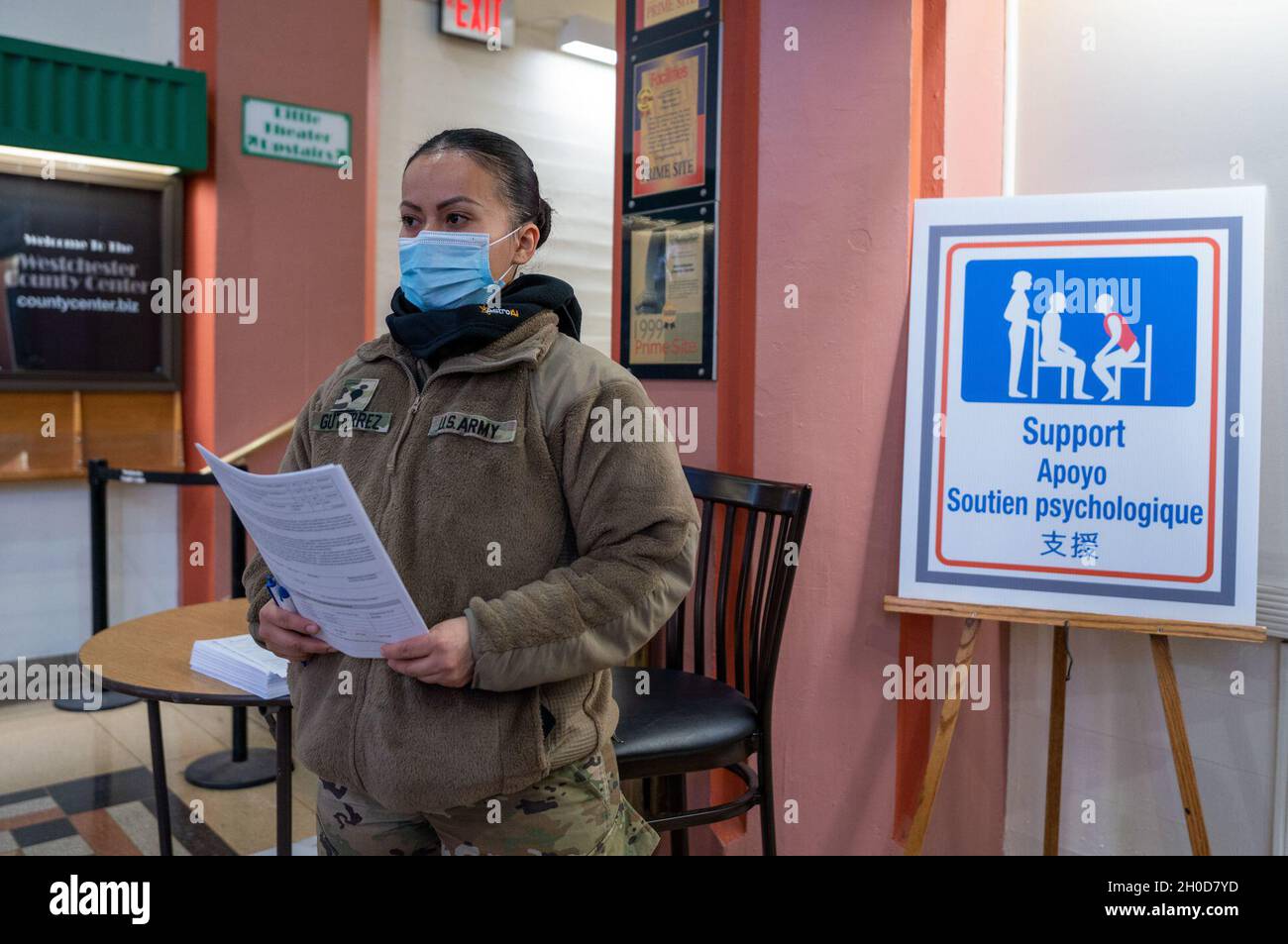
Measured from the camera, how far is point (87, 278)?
381 centimetres

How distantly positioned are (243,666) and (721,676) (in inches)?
38.4

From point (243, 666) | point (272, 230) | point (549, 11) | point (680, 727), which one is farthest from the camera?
point (549, 11)

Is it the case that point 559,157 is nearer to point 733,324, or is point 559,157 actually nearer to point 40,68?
point 40,68

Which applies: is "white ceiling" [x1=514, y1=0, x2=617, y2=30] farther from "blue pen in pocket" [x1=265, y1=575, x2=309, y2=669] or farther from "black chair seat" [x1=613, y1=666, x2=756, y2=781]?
"blue pen in pocket" [x1=265, y1=575, x2=309, y2=669]

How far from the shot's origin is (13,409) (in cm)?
368

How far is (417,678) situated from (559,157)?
4.89 meters

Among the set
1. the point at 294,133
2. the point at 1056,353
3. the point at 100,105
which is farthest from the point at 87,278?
the point at 1056,353

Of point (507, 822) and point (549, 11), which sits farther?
point (549, 11)

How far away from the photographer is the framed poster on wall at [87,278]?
144 inches

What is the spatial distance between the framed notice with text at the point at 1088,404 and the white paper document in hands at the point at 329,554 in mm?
1229

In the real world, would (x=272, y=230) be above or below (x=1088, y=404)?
above

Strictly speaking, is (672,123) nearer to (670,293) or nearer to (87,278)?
(670,293)

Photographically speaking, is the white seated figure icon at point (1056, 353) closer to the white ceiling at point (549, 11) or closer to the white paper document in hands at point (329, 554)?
the white paper document in hands at point (329, 554)

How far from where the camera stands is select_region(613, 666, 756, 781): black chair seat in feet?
5.57
